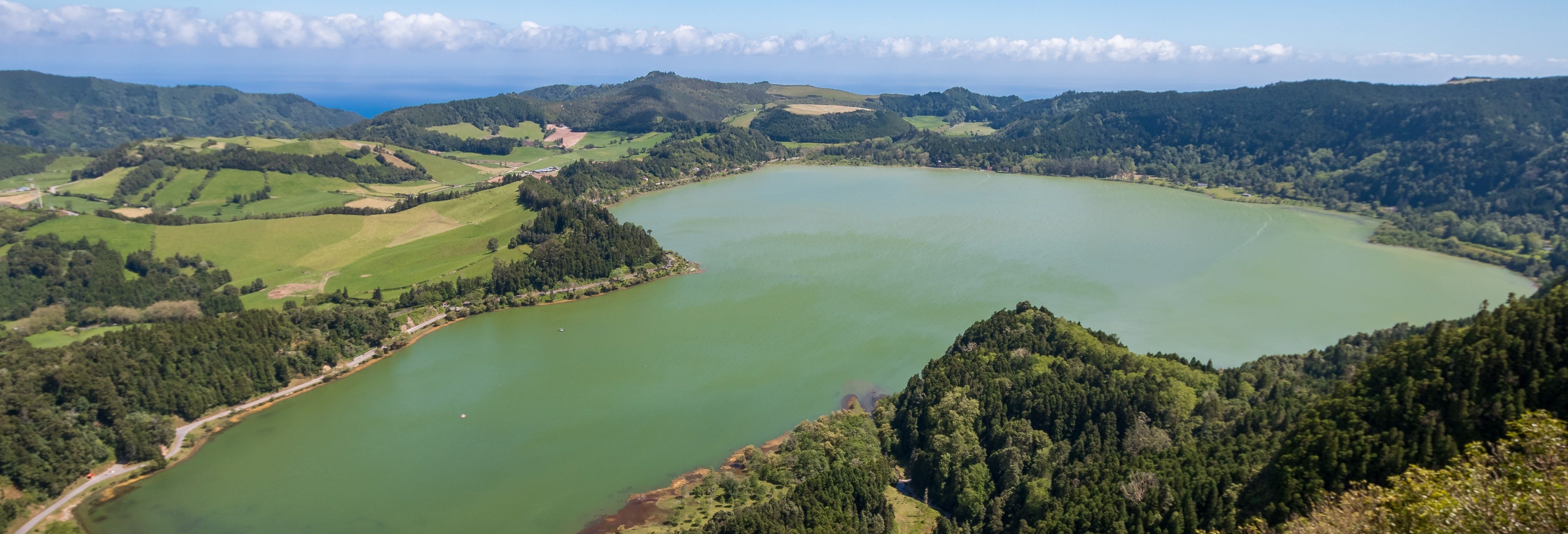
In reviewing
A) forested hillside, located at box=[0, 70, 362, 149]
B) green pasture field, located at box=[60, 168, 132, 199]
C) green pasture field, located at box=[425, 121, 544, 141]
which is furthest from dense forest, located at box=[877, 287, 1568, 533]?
forested hillside, located at box=[0, 70, 362, 149]

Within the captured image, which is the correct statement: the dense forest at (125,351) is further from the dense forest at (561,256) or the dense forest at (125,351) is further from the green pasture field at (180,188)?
the green pasture field at (180,188)

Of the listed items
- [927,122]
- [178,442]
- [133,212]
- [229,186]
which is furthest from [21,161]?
[927,122]

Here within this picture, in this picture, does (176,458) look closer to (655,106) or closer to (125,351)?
(125,351)

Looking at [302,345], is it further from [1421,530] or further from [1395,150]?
[1395,150]

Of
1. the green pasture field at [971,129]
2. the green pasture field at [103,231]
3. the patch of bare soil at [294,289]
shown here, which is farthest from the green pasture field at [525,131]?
the patch of bare soil at [294,289]

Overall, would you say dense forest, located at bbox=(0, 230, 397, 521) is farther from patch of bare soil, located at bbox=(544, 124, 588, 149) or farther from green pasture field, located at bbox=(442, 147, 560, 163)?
patch of bare soil, located at bbox=(544, 124, 588, 149)

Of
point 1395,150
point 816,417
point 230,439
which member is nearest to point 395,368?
point 230,439
